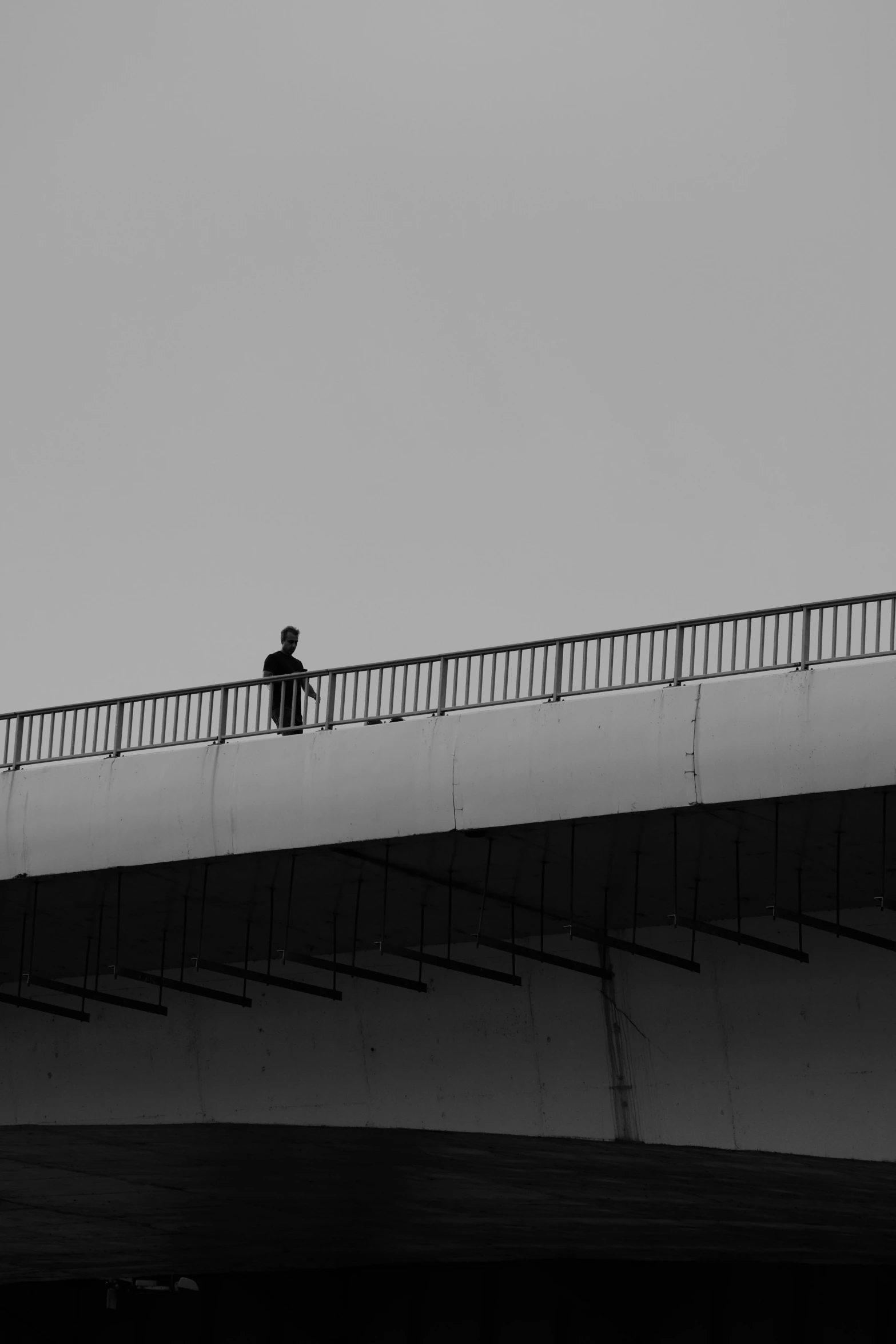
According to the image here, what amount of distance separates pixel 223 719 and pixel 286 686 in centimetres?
140

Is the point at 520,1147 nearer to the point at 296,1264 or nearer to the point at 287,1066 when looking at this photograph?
the point at 287,1066

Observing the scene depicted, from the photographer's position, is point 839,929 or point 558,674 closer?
point 839,929

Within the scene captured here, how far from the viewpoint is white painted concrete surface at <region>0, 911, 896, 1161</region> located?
22703 millimetres

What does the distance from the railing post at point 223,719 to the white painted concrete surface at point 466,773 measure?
30cm

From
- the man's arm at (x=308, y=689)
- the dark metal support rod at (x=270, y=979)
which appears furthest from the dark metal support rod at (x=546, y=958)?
the man's arm at (x=308, y=689)

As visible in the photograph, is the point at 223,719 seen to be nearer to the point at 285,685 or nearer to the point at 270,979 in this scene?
the point at 285,685

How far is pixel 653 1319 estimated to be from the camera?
4784 centimetres

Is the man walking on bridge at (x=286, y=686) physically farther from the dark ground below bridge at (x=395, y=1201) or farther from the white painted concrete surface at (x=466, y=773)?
the dark ground below bridge at (x=395, y=1201)

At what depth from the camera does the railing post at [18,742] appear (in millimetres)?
25312

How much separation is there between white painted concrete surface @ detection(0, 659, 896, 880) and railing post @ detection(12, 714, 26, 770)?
179 millimetres

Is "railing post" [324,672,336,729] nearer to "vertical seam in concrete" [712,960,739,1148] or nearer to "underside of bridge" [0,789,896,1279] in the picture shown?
"underside of bridge" [0,789,896,1279]

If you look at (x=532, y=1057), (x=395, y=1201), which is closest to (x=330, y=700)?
(x=532, y=1057)

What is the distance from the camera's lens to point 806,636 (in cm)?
2127

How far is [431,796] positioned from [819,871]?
14.1 ft
